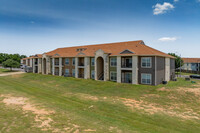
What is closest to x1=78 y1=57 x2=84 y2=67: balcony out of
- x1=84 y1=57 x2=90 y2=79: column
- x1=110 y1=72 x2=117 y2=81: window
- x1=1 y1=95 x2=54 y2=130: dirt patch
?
x1=84 y1=57 x2=90 y2=79: column

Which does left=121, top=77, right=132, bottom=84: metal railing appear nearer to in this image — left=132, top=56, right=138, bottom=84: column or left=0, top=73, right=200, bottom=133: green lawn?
left=132, top=56, right=138, bottom=84: column

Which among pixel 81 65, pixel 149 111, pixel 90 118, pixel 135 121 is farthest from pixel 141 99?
pixel 81 65

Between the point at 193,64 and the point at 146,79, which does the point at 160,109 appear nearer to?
the point at 146,79

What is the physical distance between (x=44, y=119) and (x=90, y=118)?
14.8 ft

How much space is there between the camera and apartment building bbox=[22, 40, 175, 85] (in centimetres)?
2961

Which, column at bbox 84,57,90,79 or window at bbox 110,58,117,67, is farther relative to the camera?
column at bbox 84,57,90,79

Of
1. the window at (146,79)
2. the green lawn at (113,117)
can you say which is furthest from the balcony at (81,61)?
the green lawn at (113,117)

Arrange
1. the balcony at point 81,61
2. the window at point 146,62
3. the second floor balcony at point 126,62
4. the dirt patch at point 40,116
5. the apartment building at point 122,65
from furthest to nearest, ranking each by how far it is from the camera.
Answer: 1. the balcony at point 81,61
2. the second floor balcony at point 126,62
3. the apartment building at point 122,65
4. the window at point 146,62
5. the dirt patch at point 40,116

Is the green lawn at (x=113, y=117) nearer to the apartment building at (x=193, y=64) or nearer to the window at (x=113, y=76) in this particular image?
the window at (x=113, y=76)

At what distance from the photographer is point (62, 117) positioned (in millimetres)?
12945

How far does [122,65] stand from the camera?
3288 centimetres

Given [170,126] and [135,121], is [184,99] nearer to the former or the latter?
[170,126]

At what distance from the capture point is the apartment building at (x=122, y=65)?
97.1ft

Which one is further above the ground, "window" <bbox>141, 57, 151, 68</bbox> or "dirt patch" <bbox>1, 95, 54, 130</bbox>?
"window" <bbox>141, 57, 151, 68</bbox>
